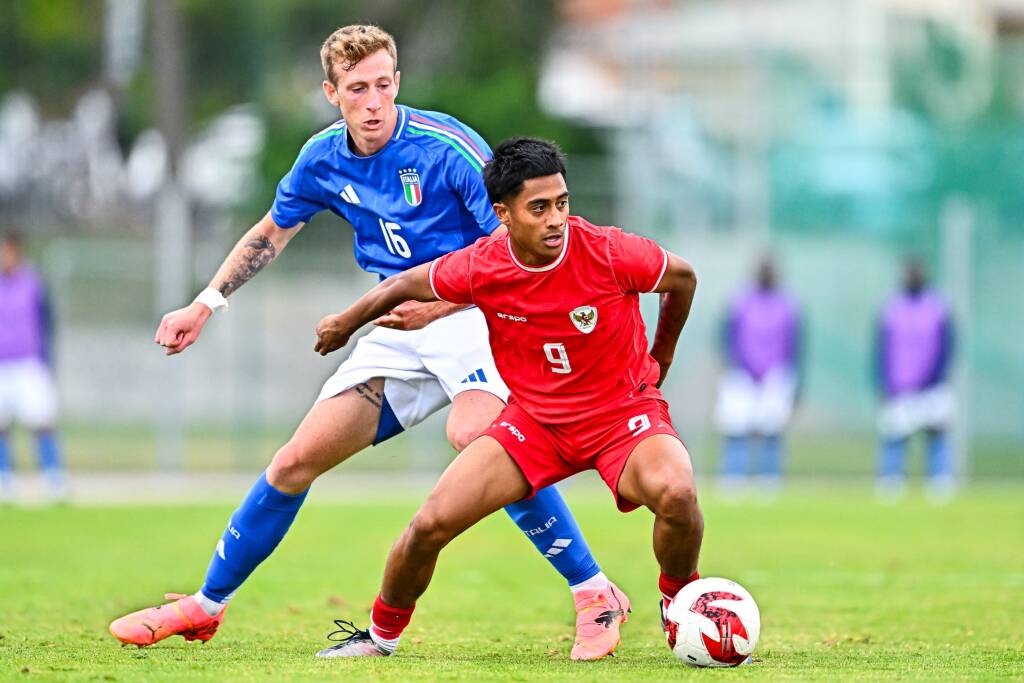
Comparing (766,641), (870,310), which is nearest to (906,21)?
(870,310)

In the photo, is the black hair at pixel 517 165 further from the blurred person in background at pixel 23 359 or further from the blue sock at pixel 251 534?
the blurred person in background at pixel 23 359

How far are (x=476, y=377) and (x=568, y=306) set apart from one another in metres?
0.79

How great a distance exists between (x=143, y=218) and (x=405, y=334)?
93.0 ft

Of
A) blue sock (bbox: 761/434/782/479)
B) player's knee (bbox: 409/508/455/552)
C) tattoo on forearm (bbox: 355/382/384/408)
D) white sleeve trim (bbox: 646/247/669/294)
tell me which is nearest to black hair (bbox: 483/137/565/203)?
white sleeve trim (bbox: 646/247/669/294)

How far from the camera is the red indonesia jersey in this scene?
6.46 m

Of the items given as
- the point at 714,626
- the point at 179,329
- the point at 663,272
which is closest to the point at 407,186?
the point at 179,329


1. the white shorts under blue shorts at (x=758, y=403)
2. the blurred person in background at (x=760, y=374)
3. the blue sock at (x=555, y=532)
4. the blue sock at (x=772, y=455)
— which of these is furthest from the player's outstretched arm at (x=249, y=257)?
the blue sock at (x=772, y=455)

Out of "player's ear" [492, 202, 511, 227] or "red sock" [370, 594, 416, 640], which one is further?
"red sock" [370, 594, 416, 640]

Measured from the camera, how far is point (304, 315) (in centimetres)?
2139

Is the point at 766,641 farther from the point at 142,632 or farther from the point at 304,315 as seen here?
the point at 304,315

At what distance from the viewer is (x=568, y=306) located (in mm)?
6453

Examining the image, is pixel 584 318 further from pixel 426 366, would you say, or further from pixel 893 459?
pixel 893 459

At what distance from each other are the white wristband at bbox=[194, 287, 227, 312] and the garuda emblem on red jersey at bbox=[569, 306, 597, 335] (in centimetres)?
156

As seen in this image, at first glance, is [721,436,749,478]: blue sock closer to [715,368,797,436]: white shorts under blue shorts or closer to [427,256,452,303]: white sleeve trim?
[715,368,797,436]: white shorts under blue shorts
